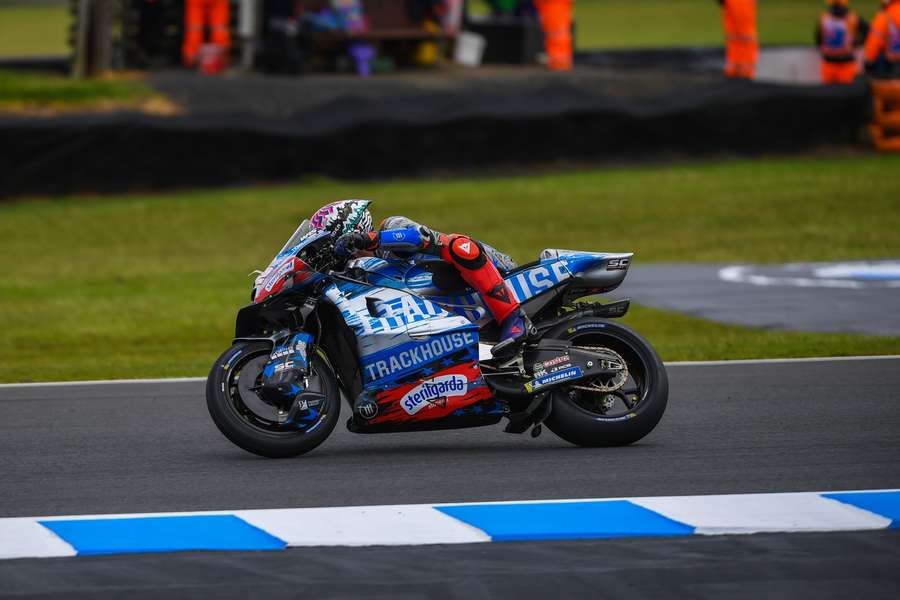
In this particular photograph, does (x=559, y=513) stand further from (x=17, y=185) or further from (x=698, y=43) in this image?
(x=698, y=43)

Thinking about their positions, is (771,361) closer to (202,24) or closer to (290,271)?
(290,271)

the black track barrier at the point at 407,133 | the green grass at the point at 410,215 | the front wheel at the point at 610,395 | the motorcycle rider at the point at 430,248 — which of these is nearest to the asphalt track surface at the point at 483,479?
the front wheel at the point at 610,395

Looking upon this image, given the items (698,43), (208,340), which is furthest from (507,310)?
(698,43)

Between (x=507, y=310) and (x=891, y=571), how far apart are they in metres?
2.50

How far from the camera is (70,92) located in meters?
21.5

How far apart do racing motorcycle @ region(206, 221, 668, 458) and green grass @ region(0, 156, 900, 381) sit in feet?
11.6

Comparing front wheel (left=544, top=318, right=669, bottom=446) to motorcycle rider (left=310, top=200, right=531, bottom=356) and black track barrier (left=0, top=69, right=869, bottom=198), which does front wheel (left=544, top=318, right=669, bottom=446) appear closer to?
motorcycle rider (left=310, top=200, right=531, bottom=356)

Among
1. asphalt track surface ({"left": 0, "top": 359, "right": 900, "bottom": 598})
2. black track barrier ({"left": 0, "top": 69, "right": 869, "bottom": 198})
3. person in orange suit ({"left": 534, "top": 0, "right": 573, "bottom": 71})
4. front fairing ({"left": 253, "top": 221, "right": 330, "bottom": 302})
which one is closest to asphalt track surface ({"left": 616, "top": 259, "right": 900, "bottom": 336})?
asphalt track surface ({"left": 0, "top": 359, "right": 900, "bottom": 598})

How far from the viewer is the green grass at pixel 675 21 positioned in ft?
129

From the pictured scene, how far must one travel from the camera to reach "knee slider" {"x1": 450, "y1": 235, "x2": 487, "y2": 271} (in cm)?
703

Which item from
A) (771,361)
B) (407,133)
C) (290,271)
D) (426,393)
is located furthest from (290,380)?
(407,133)

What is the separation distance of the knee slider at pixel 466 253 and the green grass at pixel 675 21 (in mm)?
30978

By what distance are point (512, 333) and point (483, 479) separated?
0.83 meters

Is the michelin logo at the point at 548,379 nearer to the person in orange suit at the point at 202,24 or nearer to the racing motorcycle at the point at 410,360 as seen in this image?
the racing motorcycle at the point at 410,360
